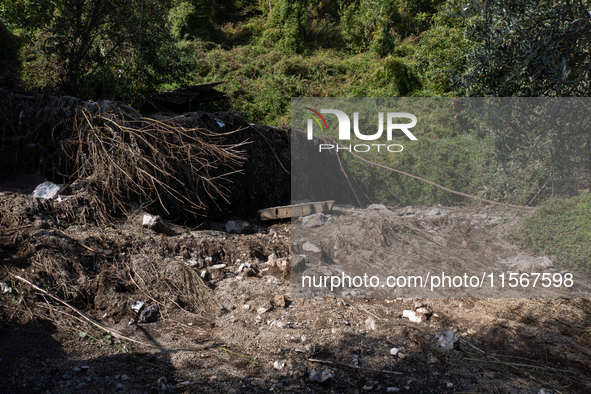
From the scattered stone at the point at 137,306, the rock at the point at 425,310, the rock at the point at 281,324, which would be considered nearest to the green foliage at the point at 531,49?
the rock at the point at 425,310

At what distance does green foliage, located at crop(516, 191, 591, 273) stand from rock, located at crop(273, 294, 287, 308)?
3.63 metres

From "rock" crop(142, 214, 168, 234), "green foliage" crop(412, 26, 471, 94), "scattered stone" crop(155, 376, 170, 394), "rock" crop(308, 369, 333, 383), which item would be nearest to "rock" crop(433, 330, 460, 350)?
"rock" crop(308, 369, 333, 383)

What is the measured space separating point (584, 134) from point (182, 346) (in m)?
4.43

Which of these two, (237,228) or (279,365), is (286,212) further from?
(279,365)

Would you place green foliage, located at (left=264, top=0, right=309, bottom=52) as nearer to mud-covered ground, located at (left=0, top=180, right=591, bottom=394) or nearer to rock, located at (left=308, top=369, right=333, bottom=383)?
mud-covered ground, located at (left=0, top=180, right=591, bottom=394)

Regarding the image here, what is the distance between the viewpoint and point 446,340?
3.02 m

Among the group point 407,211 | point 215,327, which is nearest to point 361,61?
point 407,211

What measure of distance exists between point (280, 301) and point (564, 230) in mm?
3832

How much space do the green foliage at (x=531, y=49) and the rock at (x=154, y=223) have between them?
159 inches

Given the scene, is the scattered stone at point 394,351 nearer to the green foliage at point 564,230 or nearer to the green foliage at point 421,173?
the green foliage at point 564,230

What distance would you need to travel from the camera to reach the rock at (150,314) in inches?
128

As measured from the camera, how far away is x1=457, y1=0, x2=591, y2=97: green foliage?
365cm

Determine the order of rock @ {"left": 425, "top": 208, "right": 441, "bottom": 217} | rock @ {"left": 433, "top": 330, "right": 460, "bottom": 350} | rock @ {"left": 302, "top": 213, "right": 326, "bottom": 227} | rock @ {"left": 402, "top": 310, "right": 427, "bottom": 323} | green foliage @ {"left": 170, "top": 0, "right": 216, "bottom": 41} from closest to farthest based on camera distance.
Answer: rock @ {"left": 433, "top": 330, "right": 460, "bottom": 350} → rock @ {"left": 402, "top": 310, "right": 427, "bottom": 323} → rock @ {"left": 302, "top": 213, "right": 326, "bottom": 227} → rock @ {"left": 425, "top": 208, "right": 441, "bottom": 217} → green foliage @ {"left": 170, "top": 0, "right": 216, "bottom": 41}

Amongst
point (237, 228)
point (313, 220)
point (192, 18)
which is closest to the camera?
point (237, 228)
